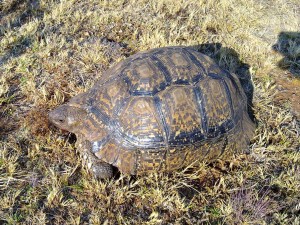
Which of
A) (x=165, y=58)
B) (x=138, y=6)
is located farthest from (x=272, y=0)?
(x=165, y=58)

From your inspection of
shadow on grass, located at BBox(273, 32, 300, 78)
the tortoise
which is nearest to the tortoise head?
the tortoise

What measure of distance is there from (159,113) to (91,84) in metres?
1.74

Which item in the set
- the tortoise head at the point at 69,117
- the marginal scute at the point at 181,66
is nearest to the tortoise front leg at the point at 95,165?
the tortoise head at the point at 69,117

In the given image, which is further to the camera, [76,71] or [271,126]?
[76,71]

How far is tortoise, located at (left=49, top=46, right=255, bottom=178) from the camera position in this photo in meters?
3.37

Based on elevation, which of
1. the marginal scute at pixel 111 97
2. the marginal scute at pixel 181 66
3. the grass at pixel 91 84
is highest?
the marginal scute at pixel 181 66

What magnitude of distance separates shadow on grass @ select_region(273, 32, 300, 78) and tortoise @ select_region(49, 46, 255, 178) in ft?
8.06

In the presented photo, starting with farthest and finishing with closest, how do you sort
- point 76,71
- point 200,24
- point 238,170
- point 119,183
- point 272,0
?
point 272,0 < point 200,24 < point 76,71 < point 238,170 < point 119,183

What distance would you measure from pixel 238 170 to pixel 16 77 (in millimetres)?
3443

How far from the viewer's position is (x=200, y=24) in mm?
6293

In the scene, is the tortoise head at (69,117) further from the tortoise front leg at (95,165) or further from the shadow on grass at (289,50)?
the shadow on grass at (289,50)

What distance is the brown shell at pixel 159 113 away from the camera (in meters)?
3.37

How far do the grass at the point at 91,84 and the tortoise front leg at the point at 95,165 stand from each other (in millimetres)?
110

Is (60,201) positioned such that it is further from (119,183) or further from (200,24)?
(200,24)
